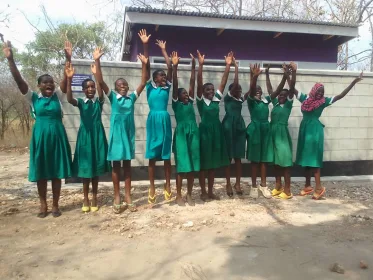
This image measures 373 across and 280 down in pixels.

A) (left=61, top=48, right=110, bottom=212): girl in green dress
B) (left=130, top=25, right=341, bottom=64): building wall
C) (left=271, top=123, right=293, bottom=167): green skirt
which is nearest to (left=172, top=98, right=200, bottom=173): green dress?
(left=61, top=48, right=110, bottom=212): girl in green dress

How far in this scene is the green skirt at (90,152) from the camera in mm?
4297

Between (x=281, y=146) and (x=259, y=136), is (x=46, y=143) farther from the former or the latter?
(x=281, y=146)

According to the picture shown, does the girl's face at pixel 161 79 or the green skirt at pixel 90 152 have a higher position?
the girl's face at pixel 161 79

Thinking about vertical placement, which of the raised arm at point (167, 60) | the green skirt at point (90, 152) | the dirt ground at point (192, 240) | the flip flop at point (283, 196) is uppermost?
the raised arm at point (167, 60)

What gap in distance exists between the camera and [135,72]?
19.4 ft

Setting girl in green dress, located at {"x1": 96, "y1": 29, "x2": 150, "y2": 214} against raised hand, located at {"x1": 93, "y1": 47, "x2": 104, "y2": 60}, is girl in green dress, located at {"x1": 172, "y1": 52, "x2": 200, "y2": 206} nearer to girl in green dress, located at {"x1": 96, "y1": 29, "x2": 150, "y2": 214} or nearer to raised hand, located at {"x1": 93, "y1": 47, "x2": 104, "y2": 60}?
girl in green dress, located at {"x1": 96, "y1": 29, "x2": 150, "y2": 214}

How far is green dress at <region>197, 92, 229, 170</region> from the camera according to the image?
4.69 meters

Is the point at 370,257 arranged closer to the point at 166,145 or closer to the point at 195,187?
the point at 166,145

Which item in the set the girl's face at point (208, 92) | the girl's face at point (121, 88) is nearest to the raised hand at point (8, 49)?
the girl's face at point (121, 88)

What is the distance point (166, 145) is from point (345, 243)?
94.8 inches

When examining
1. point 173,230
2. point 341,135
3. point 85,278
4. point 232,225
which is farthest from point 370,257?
point 341,135

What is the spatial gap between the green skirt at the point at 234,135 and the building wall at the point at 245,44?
4.40 m

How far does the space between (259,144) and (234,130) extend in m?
0.45

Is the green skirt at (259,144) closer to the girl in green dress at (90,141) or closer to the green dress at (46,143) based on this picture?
the girl in green dress at (90,141)
